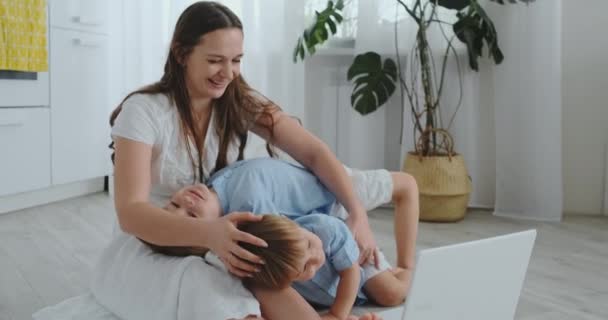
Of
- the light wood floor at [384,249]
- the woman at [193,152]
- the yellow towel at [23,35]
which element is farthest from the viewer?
the yellow towel at [23,35]

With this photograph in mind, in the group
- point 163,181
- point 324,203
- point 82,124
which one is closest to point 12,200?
point 82,124

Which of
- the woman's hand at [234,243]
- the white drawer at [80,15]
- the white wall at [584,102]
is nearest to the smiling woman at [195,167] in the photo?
the woman's hand at [234,243]

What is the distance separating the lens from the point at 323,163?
154 cm

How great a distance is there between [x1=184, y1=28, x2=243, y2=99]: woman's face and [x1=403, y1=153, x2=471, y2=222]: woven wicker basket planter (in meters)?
1.36

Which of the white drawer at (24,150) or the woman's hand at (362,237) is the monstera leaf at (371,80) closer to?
the white drawer at (24,150)

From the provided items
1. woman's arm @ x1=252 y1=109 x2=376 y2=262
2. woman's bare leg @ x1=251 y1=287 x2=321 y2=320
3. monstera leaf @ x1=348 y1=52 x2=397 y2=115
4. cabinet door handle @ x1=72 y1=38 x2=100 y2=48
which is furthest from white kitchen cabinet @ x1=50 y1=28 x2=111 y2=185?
woman's bare leg @ x1=251 y1=287 x2=321 y2=320

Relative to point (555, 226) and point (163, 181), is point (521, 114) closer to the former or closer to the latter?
point (555, 226)

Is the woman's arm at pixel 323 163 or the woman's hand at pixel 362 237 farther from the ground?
the woman's arm at pixel 323 163

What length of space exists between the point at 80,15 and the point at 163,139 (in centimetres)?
162

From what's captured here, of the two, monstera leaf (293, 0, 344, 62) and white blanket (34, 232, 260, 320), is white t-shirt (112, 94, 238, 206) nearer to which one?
white blanket (34, 232, 260, 320)

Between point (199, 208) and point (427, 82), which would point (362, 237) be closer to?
point (199, 208)

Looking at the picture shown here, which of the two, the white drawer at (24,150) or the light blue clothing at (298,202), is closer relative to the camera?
the light blue clothing at (298,202)

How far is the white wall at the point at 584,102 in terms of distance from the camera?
107 inches

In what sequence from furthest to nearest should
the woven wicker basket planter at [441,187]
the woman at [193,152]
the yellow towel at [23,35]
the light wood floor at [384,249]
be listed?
the woven wicker basket planter at [441,187] < the yellow towel at [23,35] < the light wood floor at [384,249] < the woman at [193,152]
